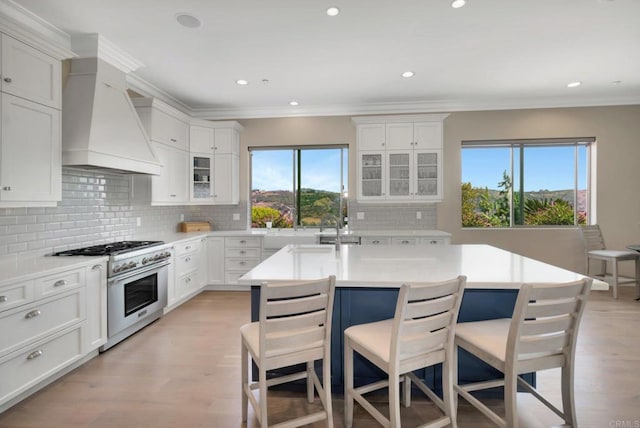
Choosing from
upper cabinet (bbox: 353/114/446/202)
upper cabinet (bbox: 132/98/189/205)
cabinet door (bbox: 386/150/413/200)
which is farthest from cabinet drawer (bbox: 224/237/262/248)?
cabinet door (bbox: 386/150/413/200)

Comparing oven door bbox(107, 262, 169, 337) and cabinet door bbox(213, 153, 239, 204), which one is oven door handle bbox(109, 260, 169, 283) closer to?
oven door bbox(107, 262, 169, 337)

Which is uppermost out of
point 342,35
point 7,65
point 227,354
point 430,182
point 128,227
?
point 342,35

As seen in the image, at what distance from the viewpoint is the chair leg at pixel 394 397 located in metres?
1.51

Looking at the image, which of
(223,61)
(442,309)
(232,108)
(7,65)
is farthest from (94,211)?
(442,309)

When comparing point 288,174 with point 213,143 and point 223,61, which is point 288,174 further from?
point 223,61

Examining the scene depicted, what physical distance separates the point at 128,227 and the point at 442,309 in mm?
3775

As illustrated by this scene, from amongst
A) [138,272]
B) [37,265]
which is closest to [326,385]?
[37,265]

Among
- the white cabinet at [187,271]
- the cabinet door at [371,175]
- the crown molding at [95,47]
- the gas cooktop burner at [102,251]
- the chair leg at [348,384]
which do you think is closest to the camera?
the chair leg at [348,384]

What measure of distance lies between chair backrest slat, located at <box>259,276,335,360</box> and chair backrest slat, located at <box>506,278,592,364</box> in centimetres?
86

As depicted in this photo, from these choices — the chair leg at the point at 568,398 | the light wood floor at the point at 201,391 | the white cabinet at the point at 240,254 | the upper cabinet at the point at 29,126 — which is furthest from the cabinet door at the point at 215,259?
the chair leg at the point at 568,398

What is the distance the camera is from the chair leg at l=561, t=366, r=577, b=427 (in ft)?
5.39

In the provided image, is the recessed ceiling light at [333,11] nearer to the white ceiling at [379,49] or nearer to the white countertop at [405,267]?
the white ceiling at [379,49]

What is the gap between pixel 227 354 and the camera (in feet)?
9.21

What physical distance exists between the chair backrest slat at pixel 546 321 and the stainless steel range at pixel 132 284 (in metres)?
2.96
